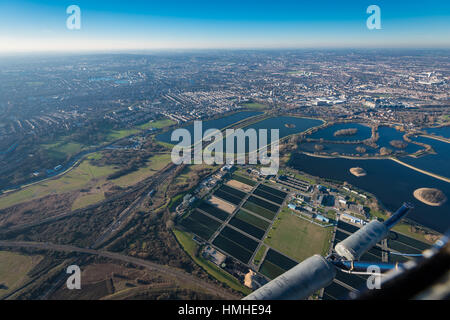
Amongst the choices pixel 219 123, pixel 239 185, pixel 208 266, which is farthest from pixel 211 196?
pixel 219 123

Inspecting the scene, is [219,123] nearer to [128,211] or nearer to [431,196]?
[128,211]

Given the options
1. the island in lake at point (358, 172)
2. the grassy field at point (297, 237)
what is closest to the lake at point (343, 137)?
the island in lake at point (358, 172)

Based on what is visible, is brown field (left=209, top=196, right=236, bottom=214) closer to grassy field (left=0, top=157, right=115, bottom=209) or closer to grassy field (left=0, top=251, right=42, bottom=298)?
grassy field (left=0, top=251, right=42, bottom=298)

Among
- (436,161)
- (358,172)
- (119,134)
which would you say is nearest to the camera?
(358,172)

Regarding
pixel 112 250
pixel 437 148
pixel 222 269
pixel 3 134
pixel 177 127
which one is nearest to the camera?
pixel 222 269

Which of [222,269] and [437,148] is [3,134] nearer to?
[222,269]

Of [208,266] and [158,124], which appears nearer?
[208,266]

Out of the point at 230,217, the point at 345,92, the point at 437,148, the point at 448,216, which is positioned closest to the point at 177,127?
the point at 230,217
